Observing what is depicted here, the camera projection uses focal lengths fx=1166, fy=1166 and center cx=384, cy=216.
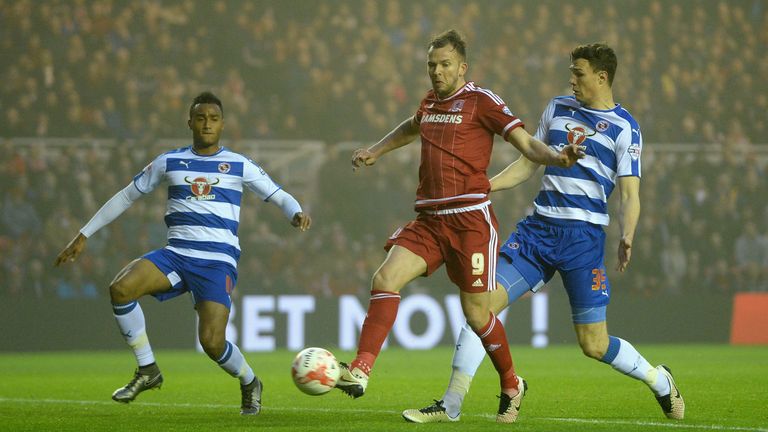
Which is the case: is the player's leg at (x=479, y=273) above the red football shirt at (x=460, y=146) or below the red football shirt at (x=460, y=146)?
below

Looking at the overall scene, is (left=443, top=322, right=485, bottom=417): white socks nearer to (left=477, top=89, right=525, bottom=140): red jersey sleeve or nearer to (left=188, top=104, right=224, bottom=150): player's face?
(left=477, top=89, right=525, bottom=140): red jersey sleeve

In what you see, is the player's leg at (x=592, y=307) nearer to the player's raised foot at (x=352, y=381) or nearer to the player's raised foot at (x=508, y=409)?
the player's raised foot at (x=508, y=409)

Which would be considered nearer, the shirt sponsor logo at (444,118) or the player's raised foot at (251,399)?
the shirt sponsor logo at (444,118)

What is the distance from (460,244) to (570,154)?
811mm

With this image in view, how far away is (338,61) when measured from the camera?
1850 cm

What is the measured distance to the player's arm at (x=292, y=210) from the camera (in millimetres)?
7102

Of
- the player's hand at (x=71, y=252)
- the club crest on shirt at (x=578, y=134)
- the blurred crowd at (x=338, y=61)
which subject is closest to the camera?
the club crest on shirt at (x=578, y=134)

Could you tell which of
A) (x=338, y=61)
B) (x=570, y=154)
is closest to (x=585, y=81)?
(x=570, y=154)

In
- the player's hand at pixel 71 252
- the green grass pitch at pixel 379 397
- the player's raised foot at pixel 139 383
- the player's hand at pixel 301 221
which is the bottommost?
the green grass pitch at pixel 379 397

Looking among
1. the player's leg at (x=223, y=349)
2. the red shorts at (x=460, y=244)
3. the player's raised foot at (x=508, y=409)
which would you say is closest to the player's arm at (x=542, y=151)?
the red shorts at (x=460, y=244)

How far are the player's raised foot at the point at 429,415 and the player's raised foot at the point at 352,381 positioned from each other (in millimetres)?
619

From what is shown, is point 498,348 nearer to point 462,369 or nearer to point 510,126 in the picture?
point 462,369

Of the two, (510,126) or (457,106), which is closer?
(510,126)

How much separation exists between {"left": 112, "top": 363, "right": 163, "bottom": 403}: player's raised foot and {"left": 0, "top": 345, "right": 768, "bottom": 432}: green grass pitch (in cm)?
11
